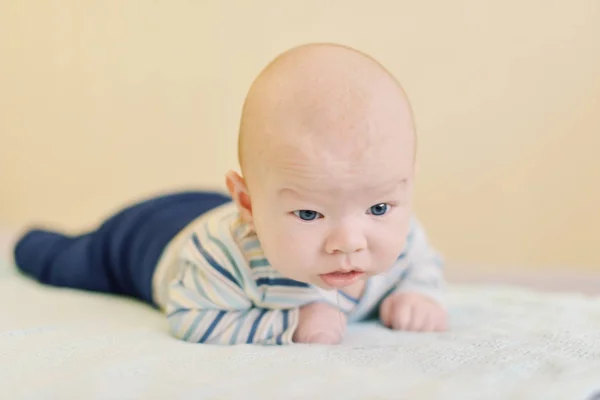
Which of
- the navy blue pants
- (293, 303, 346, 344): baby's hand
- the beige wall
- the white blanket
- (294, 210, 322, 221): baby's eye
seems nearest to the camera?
the white blanket

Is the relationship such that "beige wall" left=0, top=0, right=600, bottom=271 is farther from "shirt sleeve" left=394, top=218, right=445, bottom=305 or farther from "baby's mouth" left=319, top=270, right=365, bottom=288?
"baby's mouth" left=319, top=270, right=365, bottom=288

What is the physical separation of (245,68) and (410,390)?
53.1 inches

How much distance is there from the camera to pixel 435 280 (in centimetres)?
110

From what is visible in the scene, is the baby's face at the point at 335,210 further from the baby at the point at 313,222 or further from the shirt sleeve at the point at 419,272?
the shirt sleeve at the point at 419,272

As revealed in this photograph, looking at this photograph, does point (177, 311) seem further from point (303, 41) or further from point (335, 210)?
point (303, 41)

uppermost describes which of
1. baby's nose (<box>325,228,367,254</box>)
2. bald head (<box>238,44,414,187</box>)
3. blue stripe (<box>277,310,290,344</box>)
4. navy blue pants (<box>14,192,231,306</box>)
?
bald head (<box>238,44,414,187</box>)

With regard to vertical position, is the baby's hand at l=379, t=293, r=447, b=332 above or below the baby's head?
below

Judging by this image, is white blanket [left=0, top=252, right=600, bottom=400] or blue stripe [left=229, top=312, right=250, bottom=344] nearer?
white blanket [left=0, top=252, right=600, bottom=400]

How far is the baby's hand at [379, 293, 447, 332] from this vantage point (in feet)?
3.31

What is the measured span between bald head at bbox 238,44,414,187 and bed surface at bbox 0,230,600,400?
22cm

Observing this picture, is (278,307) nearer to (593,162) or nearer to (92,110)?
(593,162)

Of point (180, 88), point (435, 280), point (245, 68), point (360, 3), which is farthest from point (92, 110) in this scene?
point (435, 280)

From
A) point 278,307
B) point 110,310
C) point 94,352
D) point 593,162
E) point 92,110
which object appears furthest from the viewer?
point 92,110

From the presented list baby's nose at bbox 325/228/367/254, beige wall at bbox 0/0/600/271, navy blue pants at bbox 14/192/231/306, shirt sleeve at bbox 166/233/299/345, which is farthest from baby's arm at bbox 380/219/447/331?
beige wall at bbox 0/0/600/271
